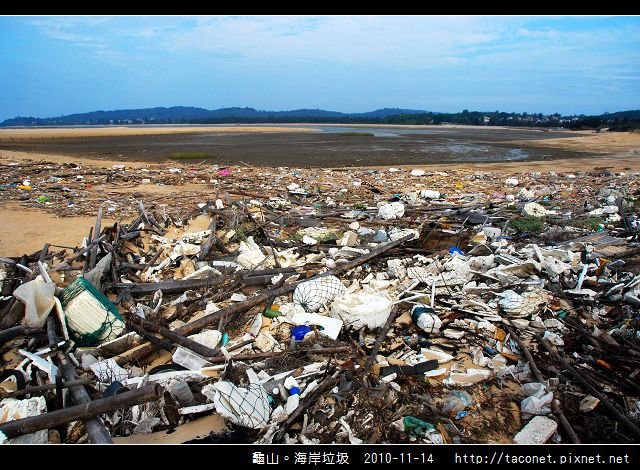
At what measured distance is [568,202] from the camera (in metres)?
11.3

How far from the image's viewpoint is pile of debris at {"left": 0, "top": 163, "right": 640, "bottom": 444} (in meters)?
3.09

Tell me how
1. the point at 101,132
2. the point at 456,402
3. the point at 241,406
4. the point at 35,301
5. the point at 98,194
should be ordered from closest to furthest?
the point at 241,406 < the point at 456,402 < the point at 35,301 < the point at 98,194 < the point at 101,132

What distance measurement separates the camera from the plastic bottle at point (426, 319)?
14.6 feet

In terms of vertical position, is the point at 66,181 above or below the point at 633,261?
above

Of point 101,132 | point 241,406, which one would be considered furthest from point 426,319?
point 101,132

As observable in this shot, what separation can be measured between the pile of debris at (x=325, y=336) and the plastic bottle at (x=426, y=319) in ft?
0.10

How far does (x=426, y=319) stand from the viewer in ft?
14.7

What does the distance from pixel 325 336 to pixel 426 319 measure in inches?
48.9

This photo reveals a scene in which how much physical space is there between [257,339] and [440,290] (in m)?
2.67

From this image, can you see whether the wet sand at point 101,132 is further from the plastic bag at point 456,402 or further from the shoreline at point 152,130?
the plastic bag at point 456,402

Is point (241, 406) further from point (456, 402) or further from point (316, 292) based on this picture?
point (316, 292)
